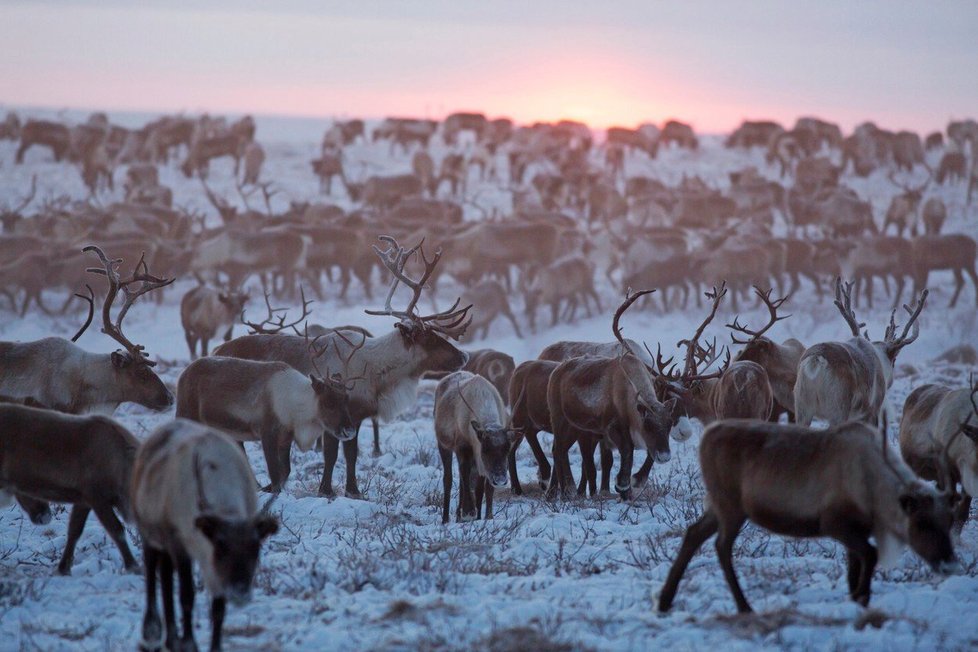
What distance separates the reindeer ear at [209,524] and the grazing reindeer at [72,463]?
59.3 inches

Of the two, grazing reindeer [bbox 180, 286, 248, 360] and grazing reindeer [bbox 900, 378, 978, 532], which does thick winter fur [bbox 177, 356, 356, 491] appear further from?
grazing reindeer [bbox 180, 286, 248, 360]

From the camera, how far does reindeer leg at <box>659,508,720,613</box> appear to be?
542 centimetres

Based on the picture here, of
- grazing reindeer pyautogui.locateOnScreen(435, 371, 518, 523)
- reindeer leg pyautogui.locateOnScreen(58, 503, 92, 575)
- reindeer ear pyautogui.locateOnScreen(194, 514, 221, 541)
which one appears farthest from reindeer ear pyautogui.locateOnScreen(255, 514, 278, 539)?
grazing reindeer pyautogui.locateOnScreen(435, 371, 518, 523)

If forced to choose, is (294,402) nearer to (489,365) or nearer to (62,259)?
(489,365)

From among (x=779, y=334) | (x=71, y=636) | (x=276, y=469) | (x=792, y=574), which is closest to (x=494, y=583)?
(x=792, y=574)

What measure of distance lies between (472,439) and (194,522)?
11.4 feet

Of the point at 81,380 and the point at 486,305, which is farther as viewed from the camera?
the point at 486,305

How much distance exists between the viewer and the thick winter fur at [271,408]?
8.55m

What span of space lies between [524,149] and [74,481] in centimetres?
3016

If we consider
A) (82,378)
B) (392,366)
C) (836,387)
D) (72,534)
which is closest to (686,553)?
(72,534)

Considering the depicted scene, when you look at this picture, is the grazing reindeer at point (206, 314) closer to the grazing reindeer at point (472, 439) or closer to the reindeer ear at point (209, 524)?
the grazing reindeer at point (472, 439)

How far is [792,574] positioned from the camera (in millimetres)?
6121

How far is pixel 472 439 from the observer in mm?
7926

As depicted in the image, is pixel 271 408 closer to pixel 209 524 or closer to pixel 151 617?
pixel 151 617
